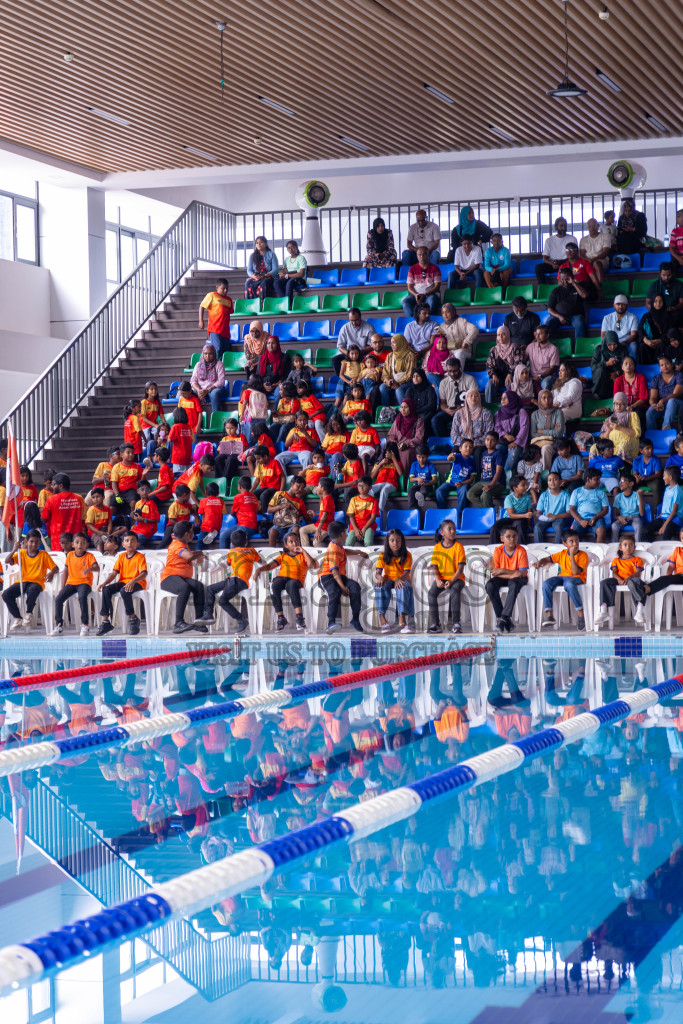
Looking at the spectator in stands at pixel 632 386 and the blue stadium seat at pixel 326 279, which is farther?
the blue stadium seat at pixel 326 279

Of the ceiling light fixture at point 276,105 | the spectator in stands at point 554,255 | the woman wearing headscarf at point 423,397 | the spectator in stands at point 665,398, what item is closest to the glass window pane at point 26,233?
the ceiling light fixture at point 276,105

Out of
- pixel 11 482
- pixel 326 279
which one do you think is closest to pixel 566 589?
pixel 11 482

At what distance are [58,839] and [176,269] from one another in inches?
563

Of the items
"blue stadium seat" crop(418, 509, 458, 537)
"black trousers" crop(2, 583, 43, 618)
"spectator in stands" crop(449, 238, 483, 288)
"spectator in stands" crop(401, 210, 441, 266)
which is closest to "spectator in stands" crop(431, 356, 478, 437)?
"blue stadium seat" crop(418, 509, 458, 537)

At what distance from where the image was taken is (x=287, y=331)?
15.1m

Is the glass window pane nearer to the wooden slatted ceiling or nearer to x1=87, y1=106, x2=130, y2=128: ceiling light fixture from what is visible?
the wooden slatted ceiling

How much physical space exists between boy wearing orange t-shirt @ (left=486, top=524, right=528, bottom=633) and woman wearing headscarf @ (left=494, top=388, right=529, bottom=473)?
5.48 ft

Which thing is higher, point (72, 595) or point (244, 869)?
point (72, 595)

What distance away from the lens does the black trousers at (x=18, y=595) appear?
10.8 meters

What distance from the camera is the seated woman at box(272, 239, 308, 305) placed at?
15656mm

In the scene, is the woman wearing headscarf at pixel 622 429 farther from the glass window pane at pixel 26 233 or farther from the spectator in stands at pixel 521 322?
the glass window pane at pixel 26 233

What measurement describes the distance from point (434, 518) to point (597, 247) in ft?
17.3

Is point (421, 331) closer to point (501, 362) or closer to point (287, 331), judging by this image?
point (501, 362)

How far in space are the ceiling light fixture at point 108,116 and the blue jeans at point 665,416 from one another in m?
7.22
